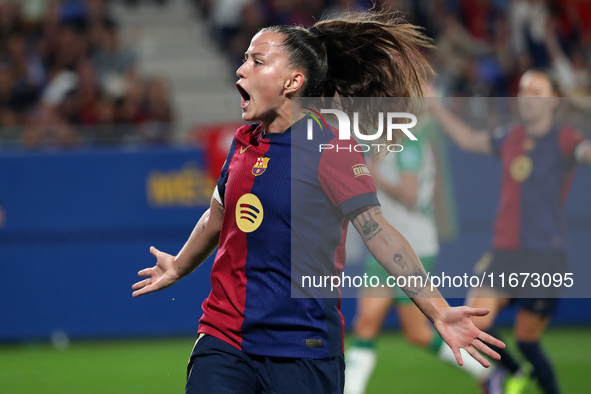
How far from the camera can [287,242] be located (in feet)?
10.9

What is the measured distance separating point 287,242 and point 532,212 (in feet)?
11.1

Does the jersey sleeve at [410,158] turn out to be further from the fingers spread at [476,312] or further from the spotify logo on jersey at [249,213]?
the fingers spread at [476,312]

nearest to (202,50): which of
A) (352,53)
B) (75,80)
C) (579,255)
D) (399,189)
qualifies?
(75,80)

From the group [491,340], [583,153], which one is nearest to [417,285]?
[491,340]

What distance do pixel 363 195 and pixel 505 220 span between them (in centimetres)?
334

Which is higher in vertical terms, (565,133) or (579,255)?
(565,133)

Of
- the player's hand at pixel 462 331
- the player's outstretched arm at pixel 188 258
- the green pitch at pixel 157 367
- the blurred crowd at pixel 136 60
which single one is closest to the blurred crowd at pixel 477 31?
the blurred crowd at pixel 136 60

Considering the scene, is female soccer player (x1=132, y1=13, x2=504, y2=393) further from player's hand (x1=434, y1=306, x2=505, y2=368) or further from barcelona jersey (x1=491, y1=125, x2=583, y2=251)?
barcelona jersey (x1=491, y1=125, x2=583, y2=251)

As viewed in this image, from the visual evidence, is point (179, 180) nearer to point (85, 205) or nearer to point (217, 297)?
point (85, 205)

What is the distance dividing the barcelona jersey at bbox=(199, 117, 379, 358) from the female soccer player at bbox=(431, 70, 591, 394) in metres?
2.91

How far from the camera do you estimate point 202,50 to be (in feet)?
45.9

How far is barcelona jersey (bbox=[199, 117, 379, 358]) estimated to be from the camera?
3297mm

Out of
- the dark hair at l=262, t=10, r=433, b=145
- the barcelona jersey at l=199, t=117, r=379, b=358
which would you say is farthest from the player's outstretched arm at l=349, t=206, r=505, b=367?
the dark hair at l=262, t=10, r=433, b=145

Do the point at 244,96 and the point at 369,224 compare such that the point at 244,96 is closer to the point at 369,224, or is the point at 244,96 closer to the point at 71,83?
the point at 369,224
